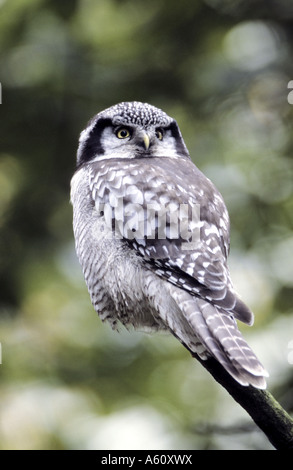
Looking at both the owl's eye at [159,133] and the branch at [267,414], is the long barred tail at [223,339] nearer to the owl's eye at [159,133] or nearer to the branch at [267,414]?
the branch at [267,414]

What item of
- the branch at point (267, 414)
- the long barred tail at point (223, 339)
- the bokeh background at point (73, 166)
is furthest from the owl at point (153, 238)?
the bokeh background at point (73, 166)

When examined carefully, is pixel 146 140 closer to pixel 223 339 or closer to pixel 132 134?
pixel 132 134

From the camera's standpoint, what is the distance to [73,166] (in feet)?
19.7

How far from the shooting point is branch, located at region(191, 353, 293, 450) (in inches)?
76.7

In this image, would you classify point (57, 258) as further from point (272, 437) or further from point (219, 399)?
point (272, 437)

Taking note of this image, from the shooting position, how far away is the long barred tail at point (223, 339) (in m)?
1.95

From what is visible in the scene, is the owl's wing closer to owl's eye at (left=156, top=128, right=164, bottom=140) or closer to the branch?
owl's eye at (left=156, top=128, right=164, bottom=140)

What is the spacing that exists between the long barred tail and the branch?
0.07 meters

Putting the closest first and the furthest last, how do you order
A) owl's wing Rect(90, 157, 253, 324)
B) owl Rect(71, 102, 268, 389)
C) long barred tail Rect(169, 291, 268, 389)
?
long barred tail Rect(169, 291, 268, 389) < owl Rect(71, 102, 268, 389) < owl's wing Rect(90, 157, 253, 324)

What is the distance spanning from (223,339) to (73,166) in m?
4.16

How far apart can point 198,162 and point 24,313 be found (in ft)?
6.32

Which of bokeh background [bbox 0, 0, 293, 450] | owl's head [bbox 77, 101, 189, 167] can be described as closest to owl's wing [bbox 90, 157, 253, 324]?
owl's head [bbox 77, 101, 189, 167]

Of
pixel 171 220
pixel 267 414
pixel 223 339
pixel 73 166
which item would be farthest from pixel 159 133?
pixel 73 166

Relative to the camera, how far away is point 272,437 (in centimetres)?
196
